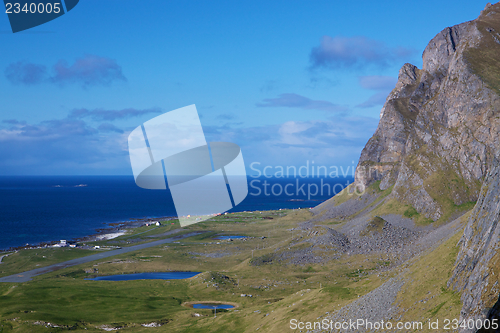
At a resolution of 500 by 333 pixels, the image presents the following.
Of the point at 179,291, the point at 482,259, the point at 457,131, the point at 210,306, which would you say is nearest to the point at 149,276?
the point at 179,291

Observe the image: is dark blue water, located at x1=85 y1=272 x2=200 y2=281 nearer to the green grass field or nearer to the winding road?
the green grass field

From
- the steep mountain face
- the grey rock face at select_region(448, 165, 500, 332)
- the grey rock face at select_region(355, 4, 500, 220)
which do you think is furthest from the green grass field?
the grey rock face at select_region(355, 4, 500, 220)

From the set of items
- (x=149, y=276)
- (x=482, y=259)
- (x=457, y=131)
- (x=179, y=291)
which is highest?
(x=457, y=131)

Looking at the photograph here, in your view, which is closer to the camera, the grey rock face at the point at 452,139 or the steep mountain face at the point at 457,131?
A: the steep mountain face at the point at 457,131

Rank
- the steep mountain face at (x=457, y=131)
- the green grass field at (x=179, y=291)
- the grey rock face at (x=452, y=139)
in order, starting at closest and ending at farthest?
the green grass field at (x=179, y=291) < the steep mountain face at (x=457, y=131) < the grey rock face at (x=452, y=139)

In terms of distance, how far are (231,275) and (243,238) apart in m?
67.8

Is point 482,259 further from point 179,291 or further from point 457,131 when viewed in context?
point 457,131

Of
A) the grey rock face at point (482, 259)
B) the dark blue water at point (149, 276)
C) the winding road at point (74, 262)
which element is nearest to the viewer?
the grey rock face at point (482, 259)

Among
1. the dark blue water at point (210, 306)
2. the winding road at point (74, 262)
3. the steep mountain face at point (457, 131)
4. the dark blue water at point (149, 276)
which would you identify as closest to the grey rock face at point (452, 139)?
the steep mountain face at point (457, 131)

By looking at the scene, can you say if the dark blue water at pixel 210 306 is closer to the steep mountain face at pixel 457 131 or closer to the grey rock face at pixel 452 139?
the steep mountain face at pixel 457 131

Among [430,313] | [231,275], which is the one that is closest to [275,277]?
[231,275]

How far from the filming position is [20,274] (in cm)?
11281

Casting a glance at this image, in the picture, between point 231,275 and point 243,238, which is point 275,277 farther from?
point 243,238

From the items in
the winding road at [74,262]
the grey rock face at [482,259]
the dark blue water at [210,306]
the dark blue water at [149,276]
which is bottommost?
the dark blue water at [210,306]
